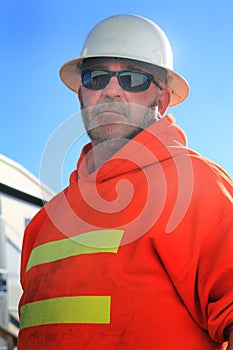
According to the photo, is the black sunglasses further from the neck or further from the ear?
the neck

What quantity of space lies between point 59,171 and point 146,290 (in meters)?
1.03

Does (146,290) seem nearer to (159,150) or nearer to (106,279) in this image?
(106,279)

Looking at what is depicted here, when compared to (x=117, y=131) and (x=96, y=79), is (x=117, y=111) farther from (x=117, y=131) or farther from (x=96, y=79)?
(x=96, y=79)

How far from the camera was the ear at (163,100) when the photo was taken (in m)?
3.25

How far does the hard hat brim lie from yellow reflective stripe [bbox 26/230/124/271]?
102 cm

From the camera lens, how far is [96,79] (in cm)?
311

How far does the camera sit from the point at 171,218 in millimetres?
2365

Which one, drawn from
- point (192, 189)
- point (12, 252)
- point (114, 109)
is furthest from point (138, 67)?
point (12, 252)

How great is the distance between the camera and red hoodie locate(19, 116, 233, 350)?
2.29 m

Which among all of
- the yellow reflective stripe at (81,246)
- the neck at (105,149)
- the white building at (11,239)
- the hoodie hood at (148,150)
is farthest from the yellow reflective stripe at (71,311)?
the white building at (11,239)

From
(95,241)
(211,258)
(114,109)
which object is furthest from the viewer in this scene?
(114,109)

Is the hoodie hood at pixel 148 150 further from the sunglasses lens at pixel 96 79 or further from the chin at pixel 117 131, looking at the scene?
the sunglasses lens at pixel 96 79

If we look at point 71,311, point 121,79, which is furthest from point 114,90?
point 71,311

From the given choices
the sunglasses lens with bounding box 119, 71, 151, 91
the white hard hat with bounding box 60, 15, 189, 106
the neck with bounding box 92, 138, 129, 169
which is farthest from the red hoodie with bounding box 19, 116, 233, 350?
the white hard hat with bounding box 60, 15, 189, 106
